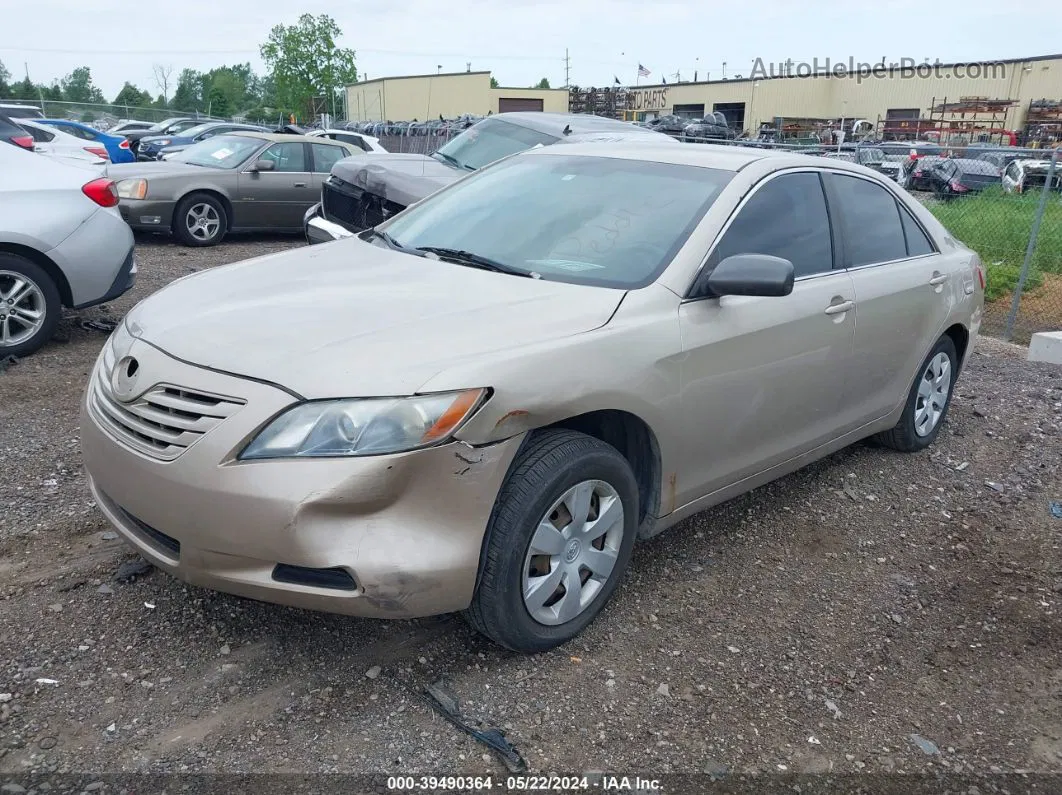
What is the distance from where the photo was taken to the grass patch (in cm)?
1114

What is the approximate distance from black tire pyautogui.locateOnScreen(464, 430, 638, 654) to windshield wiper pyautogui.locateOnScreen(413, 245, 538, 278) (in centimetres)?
80

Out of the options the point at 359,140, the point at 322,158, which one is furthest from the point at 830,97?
the point at 322,158

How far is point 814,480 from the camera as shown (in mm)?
4855

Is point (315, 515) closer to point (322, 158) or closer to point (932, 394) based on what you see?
point (932, 394)

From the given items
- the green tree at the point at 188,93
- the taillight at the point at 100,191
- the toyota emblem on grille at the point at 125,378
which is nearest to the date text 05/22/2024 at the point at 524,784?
the toyota emblem on grille at the point at 125,378

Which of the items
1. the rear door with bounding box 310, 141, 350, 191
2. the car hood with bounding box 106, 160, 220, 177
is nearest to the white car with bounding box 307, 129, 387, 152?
the rear door with bounding box 310, 141, 350, 191

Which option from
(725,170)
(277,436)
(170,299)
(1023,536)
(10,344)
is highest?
(725,170)

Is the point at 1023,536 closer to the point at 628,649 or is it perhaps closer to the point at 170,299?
the point at 628,649

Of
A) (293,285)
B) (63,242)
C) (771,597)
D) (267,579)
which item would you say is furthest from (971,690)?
(63,242)

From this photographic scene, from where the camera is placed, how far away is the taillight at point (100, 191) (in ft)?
20.2

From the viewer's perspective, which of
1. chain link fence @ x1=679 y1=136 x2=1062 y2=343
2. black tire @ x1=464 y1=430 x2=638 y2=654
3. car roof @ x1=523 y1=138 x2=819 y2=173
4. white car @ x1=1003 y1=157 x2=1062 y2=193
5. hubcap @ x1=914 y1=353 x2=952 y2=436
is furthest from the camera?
white car @ x1=1003 y1=157 x2=1062 y2=193

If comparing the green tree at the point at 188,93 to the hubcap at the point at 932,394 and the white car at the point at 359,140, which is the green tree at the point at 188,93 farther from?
the hubcap at the point at 932,394

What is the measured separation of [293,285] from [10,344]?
3.53 m

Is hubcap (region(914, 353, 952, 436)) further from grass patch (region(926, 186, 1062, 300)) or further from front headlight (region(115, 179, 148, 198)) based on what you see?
front headlight (region(115, 179, 148, 198))
